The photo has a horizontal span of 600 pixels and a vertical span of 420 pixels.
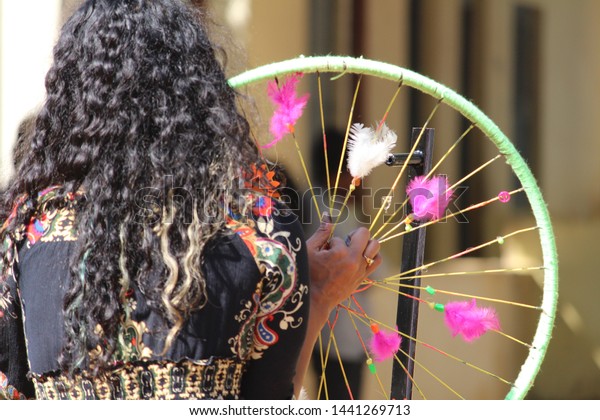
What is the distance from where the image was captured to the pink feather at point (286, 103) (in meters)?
1.69

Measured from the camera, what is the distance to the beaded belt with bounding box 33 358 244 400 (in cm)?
115

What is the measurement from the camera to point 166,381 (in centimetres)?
115

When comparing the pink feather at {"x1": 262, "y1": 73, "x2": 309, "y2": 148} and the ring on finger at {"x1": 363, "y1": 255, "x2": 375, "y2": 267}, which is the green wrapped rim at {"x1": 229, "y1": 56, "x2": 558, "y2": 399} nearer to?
the pink feather at {"x1": 262, "y1": 73, "x2": 309, "y2": 148}

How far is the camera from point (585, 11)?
416cm

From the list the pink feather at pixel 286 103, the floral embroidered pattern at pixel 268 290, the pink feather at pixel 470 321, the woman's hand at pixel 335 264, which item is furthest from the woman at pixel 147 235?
the pink feather at pixel 470 321

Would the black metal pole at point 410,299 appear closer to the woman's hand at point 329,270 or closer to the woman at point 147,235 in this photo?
the woman's hand at point 329,270

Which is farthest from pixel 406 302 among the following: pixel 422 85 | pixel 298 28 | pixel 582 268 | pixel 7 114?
pixel 582 268

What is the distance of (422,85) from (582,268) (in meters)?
2.82

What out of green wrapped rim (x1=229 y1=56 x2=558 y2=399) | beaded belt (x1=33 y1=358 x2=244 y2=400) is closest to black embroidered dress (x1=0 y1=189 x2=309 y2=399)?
beaded belt (x1=33 y1=358 x2=244 y2=400)

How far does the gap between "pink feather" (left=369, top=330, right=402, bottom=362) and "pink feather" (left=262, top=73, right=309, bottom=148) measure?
1.52 feet

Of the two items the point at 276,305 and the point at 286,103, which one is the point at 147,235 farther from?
the point at 286,103

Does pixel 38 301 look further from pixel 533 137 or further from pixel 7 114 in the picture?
pixel 533 137

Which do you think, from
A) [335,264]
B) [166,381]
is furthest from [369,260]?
[166,381]

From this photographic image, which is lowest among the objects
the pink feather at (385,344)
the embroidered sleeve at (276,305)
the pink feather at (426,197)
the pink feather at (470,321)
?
the pink feather at (385,344)
